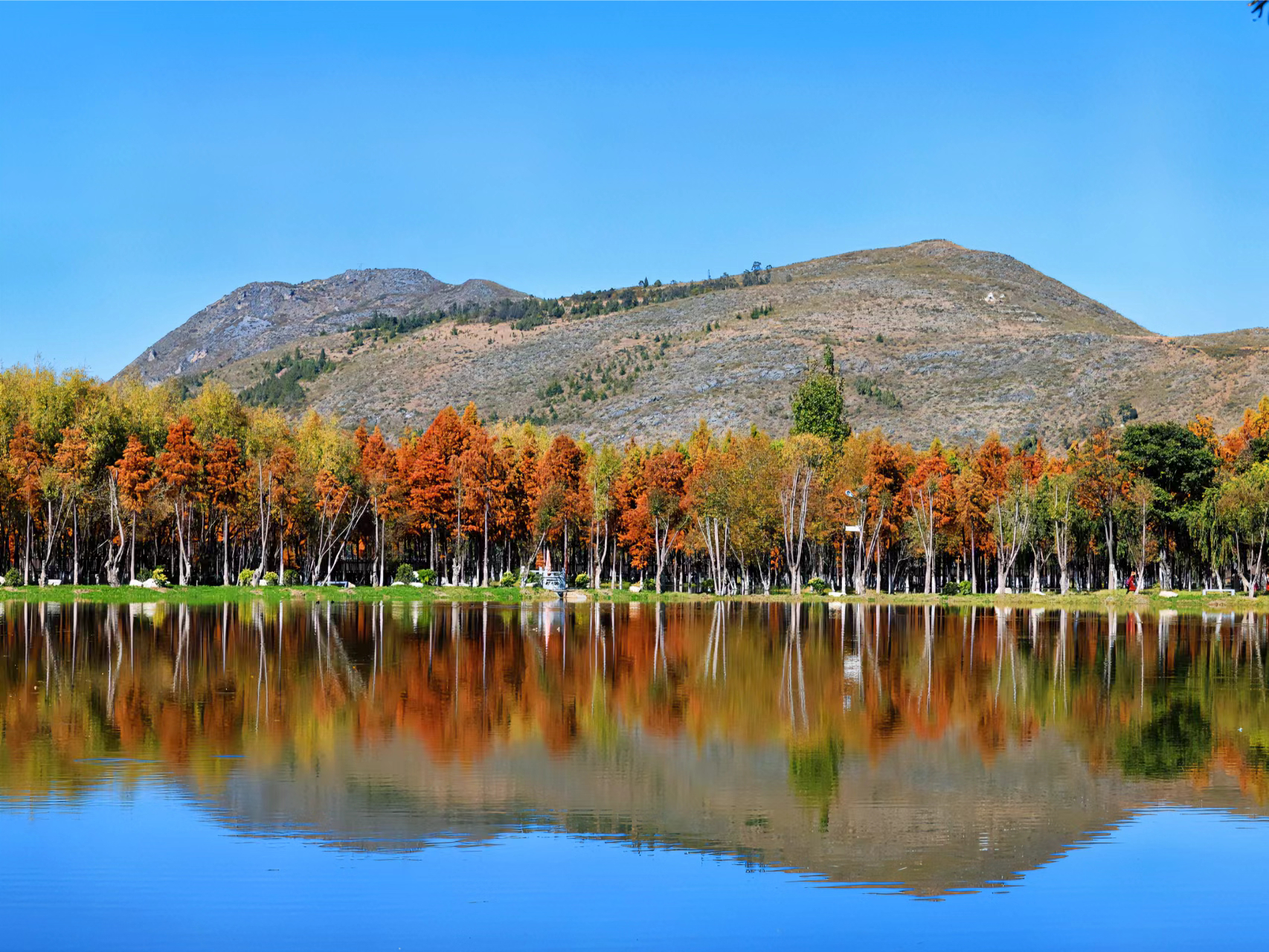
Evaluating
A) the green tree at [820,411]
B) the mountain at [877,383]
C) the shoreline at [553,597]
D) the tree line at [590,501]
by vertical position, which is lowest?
the shoreline at [553,597]

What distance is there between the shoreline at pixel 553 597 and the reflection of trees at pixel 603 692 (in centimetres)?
1595

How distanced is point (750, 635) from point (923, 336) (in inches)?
6028

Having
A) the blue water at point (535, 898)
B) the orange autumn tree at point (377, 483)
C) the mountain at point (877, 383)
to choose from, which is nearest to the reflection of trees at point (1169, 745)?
the blue water at point (535, 898)

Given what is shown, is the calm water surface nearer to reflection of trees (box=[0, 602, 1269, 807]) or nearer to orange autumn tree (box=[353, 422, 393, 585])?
reflection of trees (box=[0, 602, 1269, 807])

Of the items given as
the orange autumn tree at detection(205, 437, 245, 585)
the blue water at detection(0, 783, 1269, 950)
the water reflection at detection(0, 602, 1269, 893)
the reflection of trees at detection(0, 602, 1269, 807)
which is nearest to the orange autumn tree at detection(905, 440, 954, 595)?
the reflection of trees at detection(0, 602, 1269, 807)

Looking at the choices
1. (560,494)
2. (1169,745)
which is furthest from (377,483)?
(1169,745)

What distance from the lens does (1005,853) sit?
13695mm

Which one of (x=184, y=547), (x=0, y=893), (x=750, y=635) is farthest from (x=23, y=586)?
(x=0, y=893)

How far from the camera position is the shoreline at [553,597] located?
210ft

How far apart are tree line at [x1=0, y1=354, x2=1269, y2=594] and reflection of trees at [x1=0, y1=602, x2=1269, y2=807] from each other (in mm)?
28183

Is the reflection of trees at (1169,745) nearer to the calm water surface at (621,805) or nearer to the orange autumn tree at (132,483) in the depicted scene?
the calm water surface at (621,805)

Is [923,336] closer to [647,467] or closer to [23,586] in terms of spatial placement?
[647,467]

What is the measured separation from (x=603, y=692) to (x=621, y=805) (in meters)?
11.3

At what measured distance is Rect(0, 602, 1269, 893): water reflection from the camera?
1457 cm
